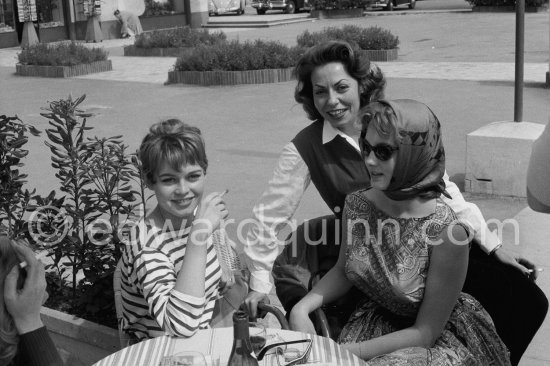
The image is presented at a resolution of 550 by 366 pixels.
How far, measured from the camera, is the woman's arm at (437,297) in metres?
3.13

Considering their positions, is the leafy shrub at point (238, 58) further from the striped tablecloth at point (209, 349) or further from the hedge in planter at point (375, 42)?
the striped tablecloth at point (209, 349)

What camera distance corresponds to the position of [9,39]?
2538 centimetres

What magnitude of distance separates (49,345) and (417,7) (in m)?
34.2

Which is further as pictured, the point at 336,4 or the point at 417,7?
the point at 417,7

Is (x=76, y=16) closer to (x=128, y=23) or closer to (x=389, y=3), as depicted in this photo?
(x=128, y=23)

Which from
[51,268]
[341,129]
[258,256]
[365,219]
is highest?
[341,129]

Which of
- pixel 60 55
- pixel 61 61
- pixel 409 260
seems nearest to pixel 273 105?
pixel 61 61

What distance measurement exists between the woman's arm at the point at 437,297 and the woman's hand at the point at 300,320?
0.81 feet

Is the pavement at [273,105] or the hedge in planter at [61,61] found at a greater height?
the hedge in planter at [61,61]

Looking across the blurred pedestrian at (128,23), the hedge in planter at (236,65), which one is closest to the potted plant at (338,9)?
the blurred pedestrian at (128,23)

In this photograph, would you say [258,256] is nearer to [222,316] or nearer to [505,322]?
[222,316]

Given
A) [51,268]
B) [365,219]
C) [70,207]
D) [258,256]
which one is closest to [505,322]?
[365,219]

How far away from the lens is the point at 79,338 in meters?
4.24

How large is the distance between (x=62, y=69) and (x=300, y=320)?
1513 centimetres
